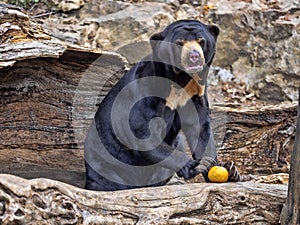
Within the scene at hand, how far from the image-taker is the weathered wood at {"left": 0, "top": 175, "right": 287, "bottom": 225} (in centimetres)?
259

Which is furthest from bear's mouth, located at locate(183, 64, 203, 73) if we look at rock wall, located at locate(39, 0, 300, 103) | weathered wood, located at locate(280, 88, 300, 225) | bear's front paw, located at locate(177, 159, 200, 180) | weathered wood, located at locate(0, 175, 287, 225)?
rock wall, located at locate(39, 0, 300, 103)

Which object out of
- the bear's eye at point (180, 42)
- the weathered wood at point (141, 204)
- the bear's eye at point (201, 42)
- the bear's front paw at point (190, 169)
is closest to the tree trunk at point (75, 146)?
the weathered wood at point (141, 204)

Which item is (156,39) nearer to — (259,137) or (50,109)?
(50,109)

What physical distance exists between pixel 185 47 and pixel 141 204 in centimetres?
111

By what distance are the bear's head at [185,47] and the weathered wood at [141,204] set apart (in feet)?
2.66

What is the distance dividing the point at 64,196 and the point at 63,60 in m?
1.71

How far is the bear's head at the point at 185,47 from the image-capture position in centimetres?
360

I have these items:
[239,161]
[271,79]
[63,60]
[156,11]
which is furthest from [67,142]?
[271,79]

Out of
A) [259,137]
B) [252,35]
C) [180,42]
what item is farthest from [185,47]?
[252,35]

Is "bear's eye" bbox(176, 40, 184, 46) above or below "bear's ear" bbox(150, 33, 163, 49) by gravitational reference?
above

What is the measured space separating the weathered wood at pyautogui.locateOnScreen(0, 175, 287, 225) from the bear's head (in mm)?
812

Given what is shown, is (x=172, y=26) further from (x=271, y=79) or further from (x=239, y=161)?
(x=271, y=79)

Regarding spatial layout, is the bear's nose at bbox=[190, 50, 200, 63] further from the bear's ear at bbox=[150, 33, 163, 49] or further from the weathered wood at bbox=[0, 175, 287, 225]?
the weathered wood at bbox=[0, 175, 287, 225]

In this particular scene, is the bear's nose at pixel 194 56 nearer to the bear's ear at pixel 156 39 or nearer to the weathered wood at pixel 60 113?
the bear's ear at pixel 156 39
